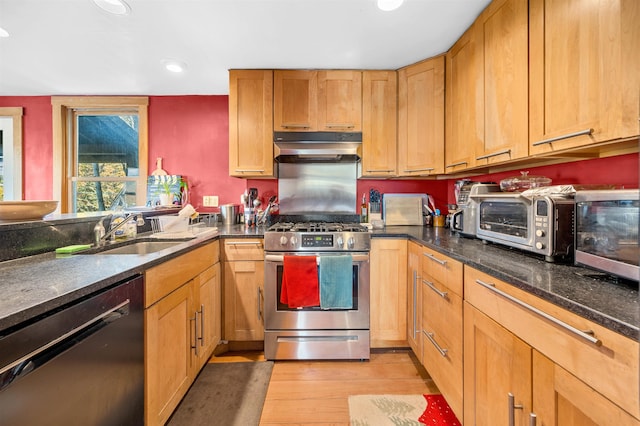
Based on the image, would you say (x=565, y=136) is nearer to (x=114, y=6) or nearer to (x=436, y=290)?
(x=436, y=290)

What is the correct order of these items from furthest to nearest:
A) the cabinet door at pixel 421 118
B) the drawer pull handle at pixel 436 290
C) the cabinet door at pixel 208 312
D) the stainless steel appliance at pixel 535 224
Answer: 1. the cabinet door at pixel 421 118
2. the cabinet door at pixel 208 312
3. the drawer pull handle at pixel 436 290
4. the stainless steel appliance at pixel 535 224

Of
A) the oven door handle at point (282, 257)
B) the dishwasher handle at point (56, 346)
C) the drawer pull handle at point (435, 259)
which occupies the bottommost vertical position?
the dishwasher handle at point (56, 346)

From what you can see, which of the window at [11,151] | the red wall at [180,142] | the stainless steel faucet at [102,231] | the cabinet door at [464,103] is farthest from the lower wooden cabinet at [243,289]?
the window at [11,151]

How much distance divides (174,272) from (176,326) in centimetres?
29

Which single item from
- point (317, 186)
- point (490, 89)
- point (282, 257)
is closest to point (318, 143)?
point (317, 186)

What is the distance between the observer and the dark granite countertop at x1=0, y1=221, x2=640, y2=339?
651 mm

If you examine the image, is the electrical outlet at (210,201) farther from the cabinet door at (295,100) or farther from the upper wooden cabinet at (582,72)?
the upper wooden cabinet at (582,72)

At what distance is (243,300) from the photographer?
Answer: 2051 millimetres

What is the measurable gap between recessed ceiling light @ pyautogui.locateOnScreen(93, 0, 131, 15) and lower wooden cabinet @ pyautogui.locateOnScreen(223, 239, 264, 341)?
1599mm

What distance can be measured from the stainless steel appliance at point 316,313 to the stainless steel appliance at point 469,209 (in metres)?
0.62

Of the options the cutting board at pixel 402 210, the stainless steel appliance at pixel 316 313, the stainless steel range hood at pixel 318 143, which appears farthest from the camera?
the cutting board at pixel 402 210

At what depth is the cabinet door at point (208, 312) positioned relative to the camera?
1669 millimetres

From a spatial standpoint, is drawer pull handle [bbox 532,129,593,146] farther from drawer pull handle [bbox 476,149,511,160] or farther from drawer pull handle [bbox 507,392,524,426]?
drawer pull handle [bbox 507,392,524,426]

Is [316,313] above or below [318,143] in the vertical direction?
below
